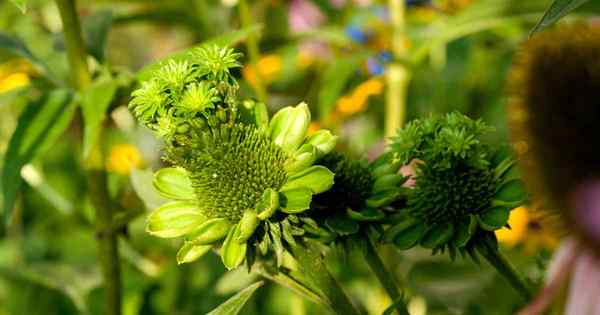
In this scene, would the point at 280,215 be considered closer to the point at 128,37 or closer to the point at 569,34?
the point at 569,34

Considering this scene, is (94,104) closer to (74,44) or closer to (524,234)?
(74,44)

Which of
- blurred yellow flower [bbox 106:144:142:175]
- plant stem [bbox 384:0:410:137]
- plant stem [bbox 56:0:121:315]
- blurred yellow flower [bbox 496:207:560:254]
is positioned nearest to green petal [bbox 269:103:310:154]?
plant stem [bbox 56:0:121:315]

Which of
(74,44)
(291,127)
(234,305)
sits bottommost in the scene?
(234,305)

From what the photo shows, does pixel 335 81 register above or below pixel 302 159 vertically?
above

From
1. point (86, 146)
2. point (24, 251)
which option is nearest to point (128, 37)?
point (24, 251)

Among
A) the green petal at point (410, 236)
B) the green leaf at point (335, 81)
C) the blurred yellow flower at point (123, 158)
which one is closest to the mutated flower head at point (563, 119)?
the green petal at point (410, 236)

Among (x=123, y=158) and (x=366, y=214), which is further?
(x=123, y=158)

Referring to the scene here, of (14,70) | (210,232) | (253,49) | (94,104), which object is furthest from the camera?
(14,70)

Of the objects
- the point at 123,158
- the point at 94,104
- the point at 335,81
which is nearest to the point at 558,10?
the point at 94,104

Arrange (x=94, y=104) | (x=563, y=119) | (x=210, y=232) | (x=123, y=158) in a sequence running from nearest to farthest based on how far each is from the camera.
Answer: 1. (x=563, y=119)
2. (x=210, y=232)
3. (x=94, y=104)
4. (x=123, y=158)
